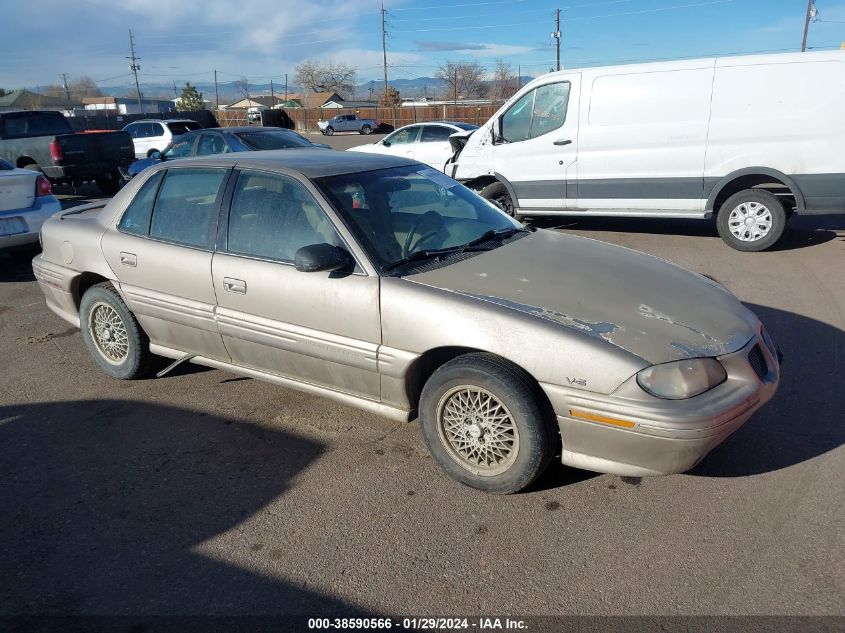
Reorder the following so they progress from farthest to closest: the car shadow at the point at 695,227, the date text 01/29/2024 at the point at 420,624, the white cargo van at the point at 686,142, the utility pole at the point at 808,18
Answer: the utility pole at the point at 808,18 → the car shadow at the point at 695,227 → the white cargo van at the point at 686,142 → the date text 01/29/2024 at the point at 420,624

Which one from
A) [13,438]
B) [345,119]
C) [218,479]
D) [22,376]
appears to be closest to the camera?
[218,479]

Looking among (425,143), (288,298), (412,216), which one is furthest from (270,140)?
(288,298)

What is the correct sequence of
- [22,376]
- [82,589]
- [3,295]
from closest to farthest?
[82,589]
[22,376]
[3,295]

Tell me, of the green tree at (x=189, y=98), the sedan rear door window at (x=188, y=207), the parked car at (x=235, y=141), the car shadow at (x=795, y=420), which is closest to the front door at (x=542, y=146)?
the parked car at (x=235, y=141)

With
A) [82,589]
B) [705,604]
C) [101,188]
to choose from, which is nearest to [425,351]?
[705,604]

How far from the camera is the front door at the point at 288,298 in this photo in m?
3.43

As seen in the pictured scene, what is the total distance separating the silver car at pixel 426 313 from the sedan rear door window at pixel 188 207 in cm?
1

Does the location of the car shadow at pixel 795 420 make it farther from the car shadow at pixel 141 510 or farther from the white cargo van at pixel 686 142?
the white cargo van at pixel 686 142

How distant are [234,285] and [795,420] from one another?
3.36 meters

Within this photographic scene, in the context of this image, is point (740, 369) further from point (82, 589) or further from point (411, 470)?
point (82, 589)

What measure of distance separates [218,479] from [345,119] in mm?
49109

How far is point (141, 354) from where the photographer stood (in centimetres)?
454

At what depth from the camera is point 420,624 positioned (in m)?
2.44

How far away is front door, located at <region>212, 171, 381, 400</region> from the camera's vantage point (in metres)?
3.43
